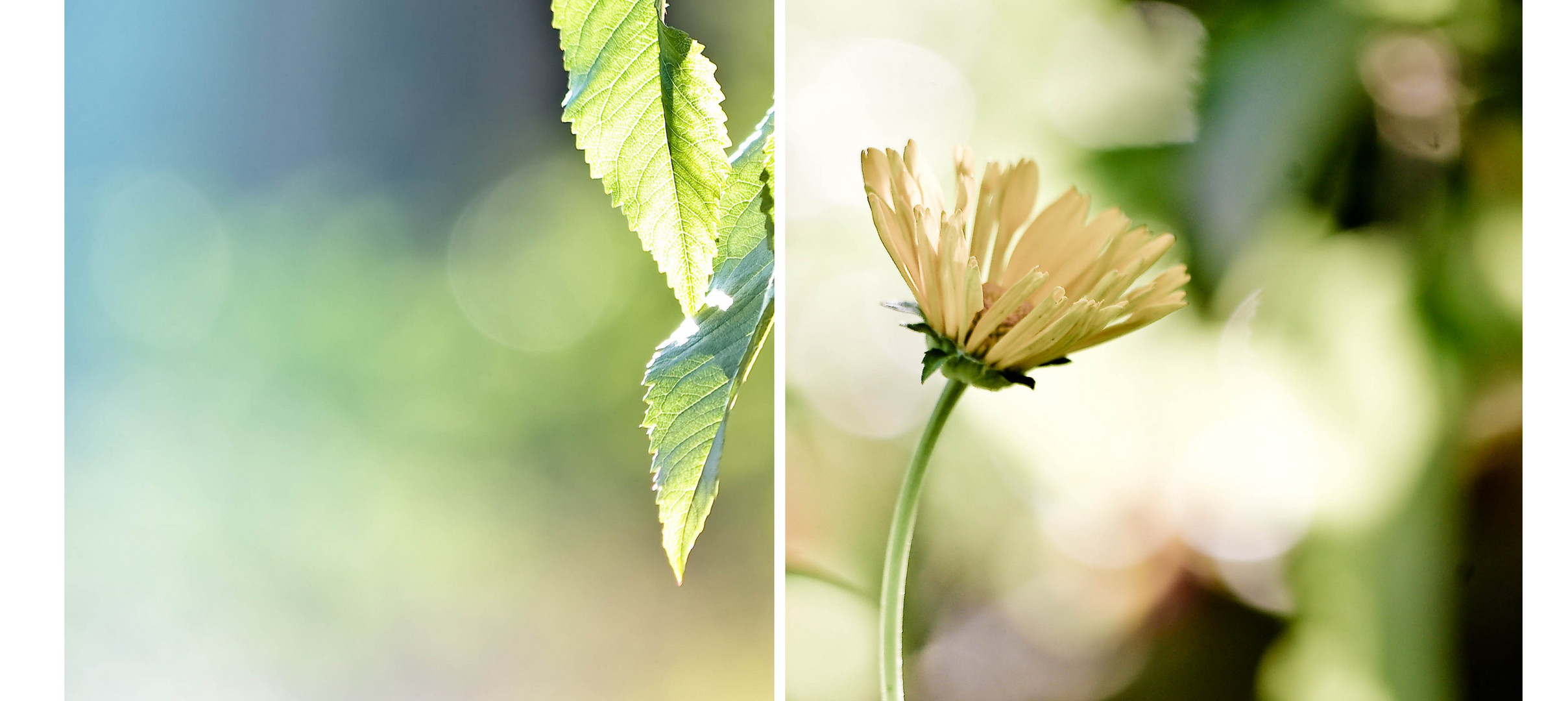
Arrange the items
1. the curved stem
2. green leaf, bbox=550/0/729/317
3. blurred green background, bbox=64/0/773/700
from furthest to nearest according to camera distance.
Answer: blurred green background, bbox=64/0/773/700 → the curved stem → green leaf, bbox=550/0/729/317

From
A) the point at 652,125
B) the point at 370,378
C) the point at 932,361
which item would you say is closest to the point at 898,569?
the point at 932,361

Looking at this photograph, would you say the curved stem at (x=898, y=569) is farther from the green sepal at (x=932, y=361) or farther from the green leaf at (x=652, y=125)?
the green leaf at (x=652, y=125)

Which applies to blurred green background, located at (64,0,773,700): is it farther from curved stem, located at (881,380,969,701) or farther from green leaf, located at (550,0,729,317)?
green leaf, located at (550,0,729,317)

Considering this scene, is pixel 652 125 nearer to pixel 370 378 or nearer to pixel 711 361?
pixel 711 361

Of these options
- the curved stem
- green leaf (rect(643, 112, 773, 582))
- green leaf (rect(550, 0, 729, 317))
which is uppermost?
green leaf (rect(550, 0, 729, 317))

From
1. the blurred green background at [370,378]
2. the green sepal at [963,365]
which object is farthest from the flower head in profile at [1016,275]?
the blurred green background at [370,378]

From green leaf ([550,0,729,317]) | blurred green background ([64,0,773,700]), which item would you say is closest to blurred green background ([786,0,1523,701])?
green leaf ([550,0,729,317])

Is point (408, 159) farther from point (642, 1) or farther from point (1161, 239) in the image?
point (1161, 239)
